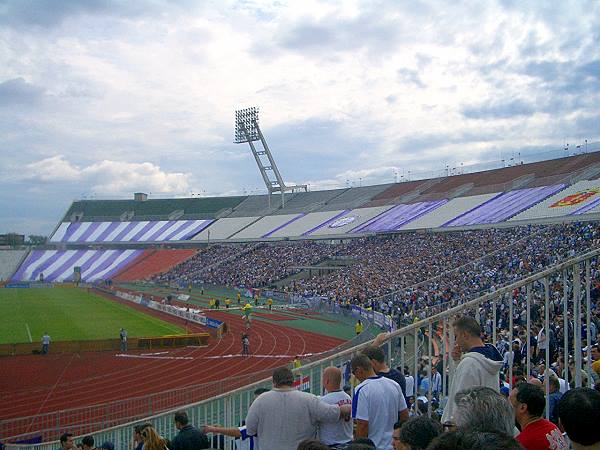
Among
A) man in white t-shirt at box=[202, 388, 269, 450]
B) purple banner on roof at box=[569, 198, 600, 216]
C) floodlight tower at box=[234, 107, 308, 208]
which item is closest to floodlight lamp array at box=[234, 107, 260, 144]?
floodlight tower at box=[234, 107, 308, 208]

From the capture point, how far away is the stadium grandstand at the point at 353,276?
242 inches

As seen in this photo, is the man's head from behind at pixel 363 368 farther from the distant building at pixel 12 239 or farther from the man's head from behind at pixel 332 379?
the distant building at pixel 12 239

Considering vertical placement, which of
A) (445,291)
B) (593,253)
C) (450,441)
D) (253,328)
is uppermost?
(593,253)

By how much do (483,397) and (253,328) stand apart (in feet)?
94.8

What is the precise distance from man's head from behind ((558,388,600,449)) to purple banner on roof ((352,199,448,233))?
4597 centimetres

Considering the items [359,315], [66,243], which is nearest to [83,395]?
[359,315]

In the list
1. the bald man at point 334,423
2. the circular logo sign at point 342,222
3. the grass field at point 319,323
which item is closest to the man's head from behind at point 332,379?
the bald man at point 334,423

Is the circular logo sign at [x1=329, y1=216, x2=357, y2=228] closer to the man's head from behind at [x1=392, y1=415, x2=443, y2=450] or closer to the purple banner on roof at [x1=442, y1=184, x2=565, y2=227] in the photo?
the purple banner on roof at [x1=442, y1=184, x2=565, y2=227]

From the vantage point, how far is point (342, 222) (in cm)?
5797

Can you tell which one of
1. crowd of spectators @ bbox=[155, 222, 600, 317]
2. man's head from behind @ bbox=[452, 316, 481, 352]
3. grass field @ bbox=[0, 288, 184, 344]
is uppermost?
man's head from behind @ bbox=[452, 316, 481, 352]

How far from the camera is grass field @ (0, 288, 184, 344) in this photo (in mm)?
29266

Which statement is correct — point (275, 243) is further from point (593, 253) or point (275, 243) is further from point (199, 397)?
point (593, 253)

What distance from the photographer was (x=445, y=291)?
87.8ft

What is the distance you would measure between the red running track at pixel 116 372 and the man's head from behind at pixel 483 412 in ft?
41.1
